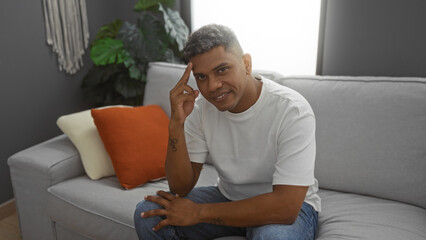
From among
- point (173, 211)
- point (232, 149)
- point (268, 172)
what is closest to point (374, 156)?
point (268, 172)

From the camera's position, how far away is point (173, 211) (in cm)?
117

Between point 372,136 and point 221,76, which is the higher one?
point 221,76

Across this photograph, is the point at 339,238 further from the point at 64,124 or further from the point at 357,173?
the point at 64,124

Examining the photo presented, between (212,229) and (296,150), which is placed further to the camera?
(212,229)

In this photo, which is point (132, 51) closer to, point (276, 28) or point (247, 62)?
point (276, 28)

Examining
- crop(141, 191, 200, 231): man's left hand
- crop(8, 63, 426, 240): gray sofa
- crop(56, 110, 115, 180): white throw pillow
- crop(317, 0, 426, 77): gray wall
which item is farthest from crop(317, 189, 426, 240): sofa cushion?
→ crop(56, 110, 115, 180): white throw pillow

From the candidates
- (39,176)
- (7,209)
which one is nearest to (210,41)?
(39,176)

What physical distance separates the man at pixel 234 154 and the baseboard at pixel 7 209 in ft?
4.78

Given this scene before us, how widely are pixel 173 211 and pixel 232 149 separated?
0.99 ft

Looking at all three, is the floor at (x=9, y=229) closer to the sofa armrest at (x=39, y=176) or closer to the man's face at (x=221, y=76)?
the sofa armrest at (x=39, y=176)

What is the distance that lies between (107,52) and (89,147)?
2.84 feet

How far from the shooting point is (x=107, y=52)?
7.76 ft

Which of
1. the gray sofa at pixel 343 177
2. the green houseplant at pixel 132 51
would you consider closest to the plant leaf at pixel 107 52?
the green houseplant at pixel 132 51

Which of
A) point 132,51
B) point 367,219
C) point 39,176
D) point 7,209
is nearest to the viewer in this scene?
point 367,219
